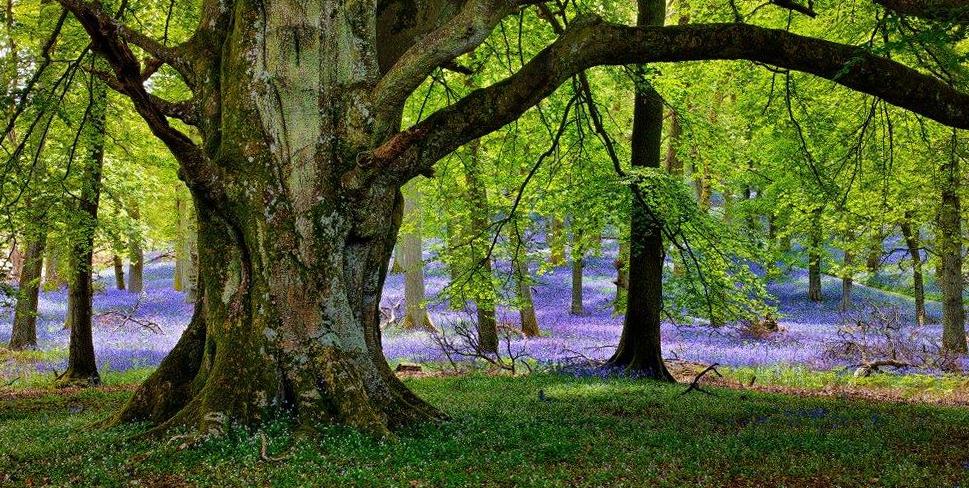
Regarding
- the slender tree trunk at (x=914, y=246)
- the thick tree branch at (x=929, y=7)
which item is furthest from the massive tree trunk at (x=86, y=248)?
the slender tree trunk at (x=914, y=246)

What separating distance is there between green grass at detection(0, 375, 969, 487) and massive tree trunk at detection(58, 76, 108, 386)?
13.2 feet

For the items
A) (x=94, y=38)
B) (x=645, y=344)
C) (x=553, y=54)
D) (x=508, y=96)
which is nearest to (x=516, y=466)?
(x=508, y=96)

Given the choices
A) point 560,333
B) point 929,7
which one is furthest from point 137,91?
point 560,333

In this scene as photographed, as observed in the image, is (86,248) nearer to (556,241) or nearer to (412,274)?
(556,241)

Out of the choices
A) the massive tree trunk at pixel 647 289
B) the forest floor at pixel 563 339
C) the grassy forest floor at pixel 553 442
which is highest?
the massive tree trunk at pixel 647 289

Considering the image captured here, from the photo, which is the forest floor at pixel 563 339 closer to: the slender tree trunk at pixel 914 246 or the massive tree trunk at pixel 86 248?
the massive tree trunk at pixel 86 248

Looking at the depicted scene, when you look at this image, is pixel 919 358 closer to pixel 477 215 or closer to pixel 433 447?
pixel 477 215

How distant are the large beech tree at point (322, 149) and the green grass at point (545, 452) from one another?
56 cm

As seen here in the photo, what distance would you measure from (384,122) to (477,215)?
837 centimetres

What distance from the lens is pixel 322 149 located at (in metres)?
6.96

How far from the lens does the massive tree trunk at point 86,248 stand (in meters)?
11.3

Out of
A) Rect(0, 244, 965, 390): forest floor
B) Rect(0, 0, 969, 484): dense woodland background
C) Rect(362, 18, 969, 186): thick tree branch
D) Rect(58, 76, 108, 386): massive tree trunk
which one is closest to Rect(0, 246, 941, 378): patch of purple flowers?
Rect(0, 244, 965, 390): forest floor

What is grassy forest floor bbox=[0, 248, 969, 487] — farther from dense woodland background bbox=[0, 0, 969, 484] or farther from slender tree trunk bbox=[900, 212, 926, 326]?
slender tree trunk bbox=[900, 212, 926, 326]

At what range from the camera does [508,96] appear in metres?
6.90
